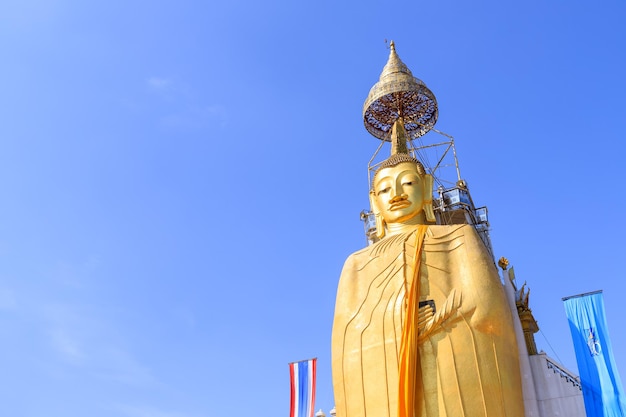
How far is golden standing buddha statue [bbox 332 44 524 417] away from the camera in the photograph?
840 centimetres

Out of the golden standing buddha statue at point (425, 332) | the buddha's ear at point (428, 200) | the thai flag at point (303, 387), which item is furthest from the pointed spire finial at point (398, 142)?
the thai flag at point (303, 387)

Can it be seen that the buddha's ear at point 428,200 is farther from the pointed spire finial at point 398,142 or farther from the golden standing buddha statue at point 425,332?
the pointed spire finial at point 398,142

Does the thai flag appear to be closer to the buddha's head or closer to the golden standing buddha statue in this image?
the golden standing buddha statue

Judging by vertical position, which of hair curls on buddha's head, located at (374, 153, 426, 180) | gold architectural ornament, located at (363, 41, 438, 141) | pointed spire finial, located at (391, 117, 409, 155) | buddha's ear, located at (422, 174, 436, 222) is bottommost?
buddha's ear, located at (422, 174, 436, 222)

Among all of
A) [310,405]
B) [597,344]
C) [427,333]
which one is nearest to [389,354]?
[427,333]

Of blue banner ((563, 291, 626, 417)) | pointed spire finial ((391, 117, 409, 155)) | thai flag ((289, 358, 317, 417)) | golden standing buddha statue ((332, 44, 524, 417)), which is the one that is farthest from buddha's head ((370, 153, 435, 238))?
thai flag ((289, 358, 317, 417))

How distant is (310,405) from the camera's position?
14.2m

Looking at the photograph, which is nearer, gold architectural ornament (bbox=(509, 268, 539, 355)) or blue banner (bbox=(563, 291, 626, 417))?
blue banner (bbox=(563, 291, 626, 417))

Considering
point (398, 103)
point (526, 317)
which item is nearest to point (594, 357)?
point (526, 317)

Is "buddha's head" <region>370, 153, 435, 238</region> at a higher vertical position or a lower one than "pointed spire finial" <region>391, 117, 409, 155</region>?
lower

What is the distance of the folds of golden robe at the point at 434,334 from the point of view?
27.5 ft

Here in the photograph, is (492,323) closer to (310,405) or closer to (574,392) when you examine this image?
(574,392)

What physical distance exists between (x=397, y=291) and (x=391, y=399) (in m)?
1.63

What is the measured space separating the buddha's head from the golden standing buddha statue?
34 centimetres
